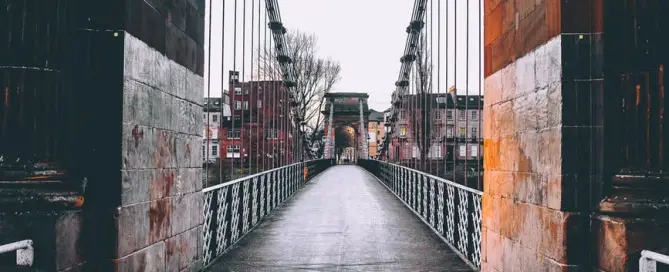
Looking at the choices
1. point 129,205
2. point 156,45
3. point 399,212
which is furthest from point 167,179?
point 399,212

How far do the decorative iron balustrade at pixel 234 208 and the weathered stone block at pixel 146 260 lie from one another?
161 centimetres

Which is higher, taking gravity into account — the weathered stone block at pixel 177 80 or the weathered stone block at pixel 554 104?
the weathered stone block at pixel 177 80

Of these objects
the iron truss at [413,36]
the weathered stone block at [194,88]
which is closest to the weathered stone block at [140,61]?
the weathered stone block at [194,88]

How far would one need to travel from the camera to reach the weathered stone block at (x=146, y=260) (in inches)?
138

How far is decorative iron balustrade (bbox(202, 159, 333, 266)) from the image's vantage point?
5.97m

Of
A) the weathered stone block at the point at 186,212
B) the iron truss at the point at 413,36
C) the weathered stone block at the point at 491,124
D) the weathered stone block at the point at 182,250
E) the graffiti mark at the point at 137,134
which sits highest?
the iron truss at the point at 413,36

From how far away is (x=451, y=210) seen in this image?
7.26 meters

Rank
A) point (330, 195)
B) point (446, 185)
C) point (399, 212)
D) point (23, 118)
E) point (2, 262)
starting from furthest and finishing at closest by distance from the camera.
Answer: point (330, 195) < point (399, 212) < point (446, 185) < point (23, 118) < point (2, 262)

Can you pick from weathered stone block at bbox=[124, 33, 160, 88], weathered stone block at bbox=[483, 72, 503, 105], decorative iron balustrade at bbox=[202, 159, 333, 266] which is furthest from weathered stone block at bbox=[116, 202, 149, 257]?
weathered stone block at bbox=[483, 72, 503, 105]

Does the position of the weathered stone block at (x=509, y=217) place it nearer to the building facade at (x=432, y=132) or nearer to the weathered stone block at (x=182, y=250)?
the building facade at (x=432, y=132)

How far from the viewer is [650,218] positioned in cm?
306

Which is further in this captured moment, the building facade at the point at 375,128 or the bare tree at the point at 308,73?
the building facade at the point at 375,128

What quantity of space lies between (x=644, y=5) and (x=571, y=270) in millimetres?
1579

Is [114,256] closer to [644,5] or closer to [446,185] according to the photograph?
[644,5]
